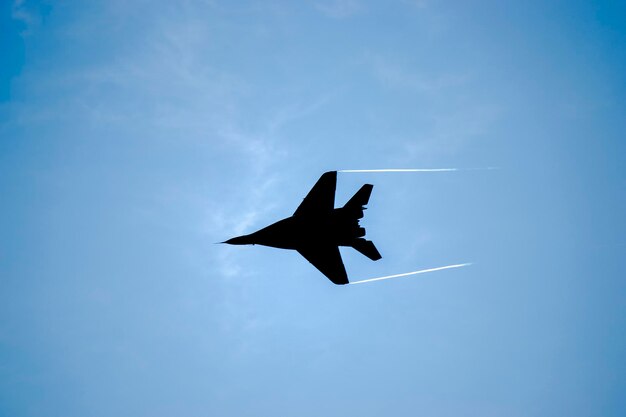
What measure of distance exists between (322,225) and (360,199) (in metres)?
3.31

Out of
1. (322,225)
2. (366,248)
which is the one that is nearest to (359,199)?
(322,225)

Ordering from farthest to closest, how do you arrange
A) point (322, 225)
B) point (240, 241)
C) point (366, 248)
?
1. point (366, 248)
2. point (240, 241)
3. point (322, 225)

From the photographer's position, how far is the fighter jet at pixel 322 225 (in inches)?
1101

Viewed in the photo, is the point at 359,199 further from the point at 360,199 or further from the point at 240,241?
the point at 240,241

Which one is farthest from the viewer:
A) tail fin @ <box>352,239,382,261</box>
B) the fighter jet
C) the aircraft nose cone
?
tail fin @ <box>352,239,382,261</box>

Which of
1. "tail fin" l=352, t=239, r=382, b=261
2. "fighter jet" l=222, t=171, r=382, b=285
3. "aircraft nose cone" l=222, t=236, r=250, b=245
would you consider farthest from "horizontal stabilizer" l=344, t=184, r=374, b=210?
"aircraft nose cone" l=222, t=236, r=250, b=245

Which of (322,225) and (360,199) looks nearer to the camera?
(322,225)

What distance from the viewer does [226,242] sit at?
93.1 feet

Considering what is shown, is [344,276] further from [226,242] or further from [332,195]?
[226,242]

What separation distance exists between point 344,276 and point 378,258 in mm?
2886

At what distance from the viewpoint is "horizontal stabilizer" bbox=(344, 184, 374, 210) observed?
2836 cm

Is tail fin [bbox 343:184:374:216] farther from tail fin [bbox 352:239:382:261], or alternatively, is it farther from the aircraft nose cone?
the aircraft nose cone

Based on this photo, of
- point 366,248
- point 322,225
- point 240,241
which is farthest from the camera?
point 366,248

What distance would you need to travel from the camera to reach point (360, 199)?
28438 millimetres
